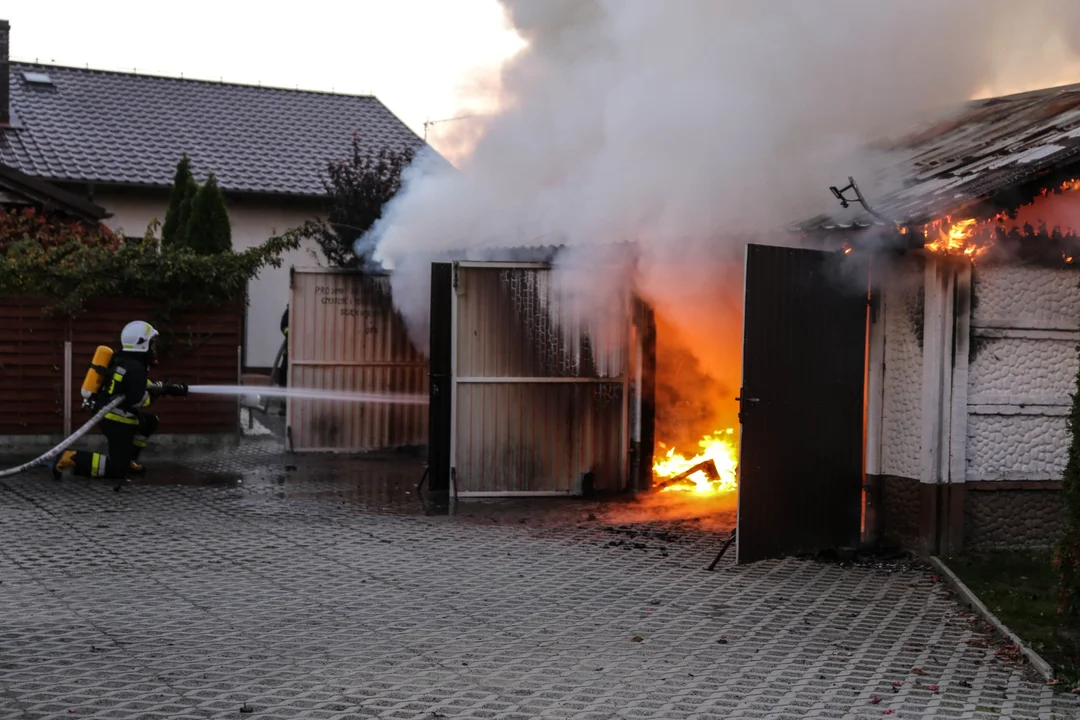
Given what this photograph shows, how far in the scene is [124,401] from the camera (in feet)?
39.4

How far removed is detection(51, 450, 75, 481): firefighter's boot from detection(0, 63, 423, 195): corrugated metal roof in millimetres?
10431

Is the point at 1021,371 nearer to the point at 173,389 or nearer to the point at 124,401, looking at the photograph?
the point at 173,389

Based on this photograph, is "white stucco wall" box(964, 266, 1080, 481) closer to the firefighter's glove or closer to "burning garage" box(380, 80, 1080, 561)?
"burning garage" box(380, 80, 1080, 561)

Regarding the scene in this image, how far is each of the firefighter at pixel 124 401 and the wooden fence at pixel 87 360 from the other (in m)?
Result: 2.28

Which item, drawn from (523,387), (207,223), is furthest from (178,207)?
(523,387)

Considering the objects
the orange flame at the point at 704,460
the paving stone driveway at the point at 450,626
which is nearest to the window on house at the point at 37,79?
the paving stone driveway at the point at 450,626

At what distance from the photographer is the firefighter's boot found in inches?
473

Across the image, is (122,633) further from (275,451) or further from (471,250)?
(275,451)

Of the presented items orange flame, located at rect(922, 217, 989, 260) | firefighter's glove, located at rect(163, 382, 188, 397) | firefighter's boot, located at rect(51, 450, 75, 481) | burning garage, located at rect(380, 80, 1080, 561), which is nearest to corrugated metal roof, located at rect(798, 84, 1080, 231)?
burning garage, located at rect(380, 80, 1080, 561)

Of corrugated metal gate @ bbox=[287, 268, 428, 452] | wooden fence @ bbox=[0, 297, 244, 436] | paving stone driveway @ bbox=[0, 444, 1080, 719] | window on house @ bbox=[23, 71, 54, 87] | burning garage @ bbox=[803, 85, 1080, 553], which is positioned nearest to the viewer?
paving stone driveway @ bbox=[0, 444, 1080, 719]

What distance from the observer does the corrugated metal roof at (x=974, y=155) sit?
8164 millimetres

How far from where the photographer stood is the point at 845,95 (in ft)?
37.0

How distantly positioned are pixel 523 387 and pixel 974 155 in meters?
4.57

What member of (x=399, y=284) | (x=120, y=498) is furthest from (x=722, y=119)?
(x=120, y=498)
